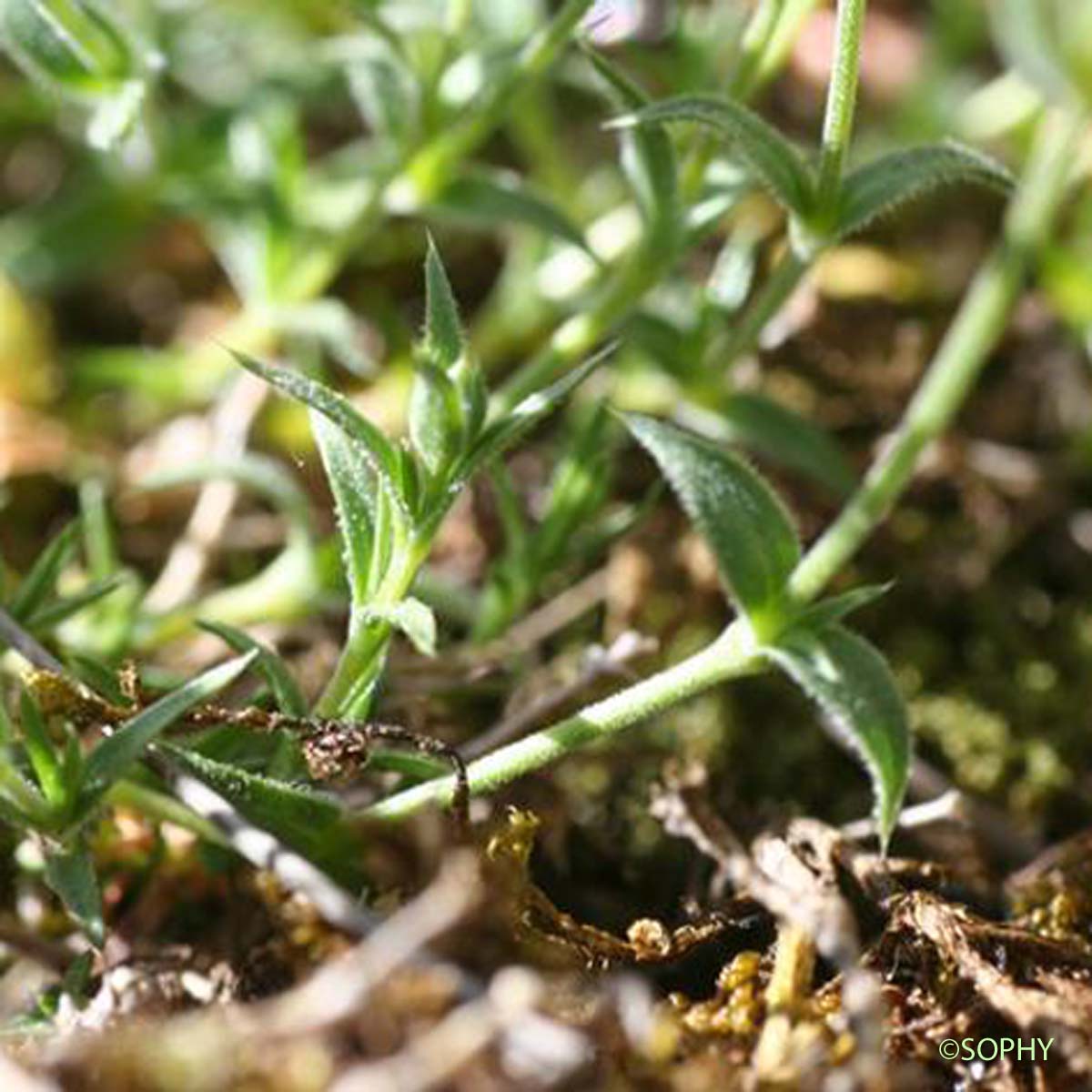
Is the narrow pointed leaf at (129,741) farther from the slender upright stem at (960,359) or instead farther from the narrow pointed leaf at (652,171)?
the narrow pointed leaf at (652,171)

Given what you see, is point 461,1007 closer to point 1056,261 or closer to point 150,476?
point 150,476

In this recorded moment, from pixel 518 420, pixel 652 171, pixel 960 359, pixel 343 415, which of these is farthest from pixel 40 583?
pixel 960 359

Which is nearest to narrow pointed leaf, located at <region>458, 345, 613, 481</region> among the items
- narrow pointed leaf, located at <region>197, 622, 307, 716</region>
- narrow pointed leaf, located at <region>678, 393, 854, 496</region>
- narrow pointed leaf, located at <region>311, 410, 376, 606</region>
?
narrow pointed leaf, located at <region>311, 410, 376, 606</region>

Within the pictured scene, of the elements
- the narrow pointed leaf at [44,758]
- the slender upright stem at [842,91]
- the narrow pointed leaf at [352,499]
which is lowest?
the narrow pointed leaf at [44,758]

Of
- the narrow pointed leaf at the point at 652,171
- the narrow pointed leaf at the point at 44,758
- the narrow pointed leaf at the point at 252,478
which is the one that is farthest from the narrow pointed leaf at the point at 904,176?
the narrow pointed leaf at the point at 44,758

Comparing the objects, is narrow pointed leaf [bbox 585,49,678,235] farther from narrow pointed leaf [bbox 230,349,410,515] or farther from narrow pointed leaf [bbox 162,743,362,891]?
narrow pointed leaf [bbox 162,743,362,891]

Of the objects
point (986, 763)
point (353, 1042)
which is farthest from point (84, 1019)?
point (986, 763)
